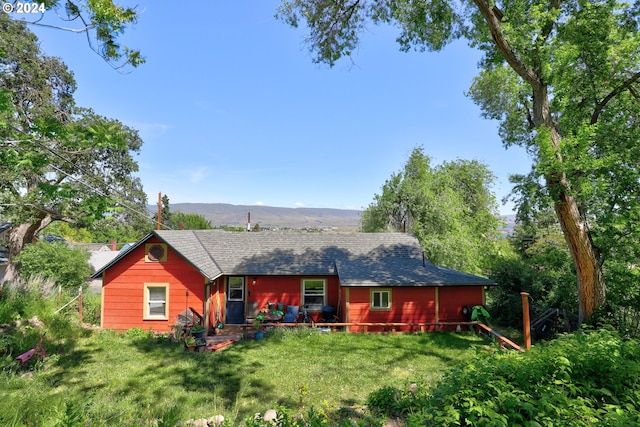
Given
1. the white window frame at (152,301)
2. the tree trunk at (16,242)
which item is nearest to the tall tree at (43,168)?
the tree trunk at (16,242)

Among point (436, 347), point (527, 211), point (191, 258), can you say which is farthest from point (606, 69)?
point (191, 258)

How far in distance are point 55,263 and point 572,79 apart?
28.0m

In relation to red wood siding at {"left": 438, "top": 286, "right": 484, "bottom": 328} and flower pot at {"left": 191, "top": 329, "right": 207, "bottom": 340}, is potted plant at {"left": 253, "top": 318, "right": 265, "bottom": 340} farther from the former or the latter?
red wood siding at {"left": 438, "top": 286, "right": 484, "bottom": 328}

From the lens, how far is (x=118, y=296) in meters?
13.8

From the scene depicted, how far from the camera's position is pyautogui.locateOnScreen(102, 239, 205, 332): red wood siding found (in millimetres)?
13648

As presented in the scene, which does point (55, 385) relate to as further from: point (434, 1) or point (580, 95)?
point (580, 95)

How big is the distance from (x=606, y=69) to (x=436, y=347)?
1119cm

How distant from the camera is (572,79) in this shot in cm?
1027

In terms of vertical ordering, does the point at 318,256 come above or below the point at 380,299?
above

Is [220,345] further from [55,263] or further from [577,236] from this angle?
[55,263]

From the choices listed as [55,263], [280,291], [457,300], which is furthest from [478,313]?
[55,263]

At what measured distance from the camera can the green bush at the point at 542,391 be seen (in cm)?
325

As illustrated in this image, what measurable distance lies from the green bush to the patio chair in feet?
33.0

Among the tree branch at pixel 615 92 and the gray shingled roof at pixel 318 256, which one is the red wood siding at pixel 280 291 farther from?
the tree branch at pixel 615 92
